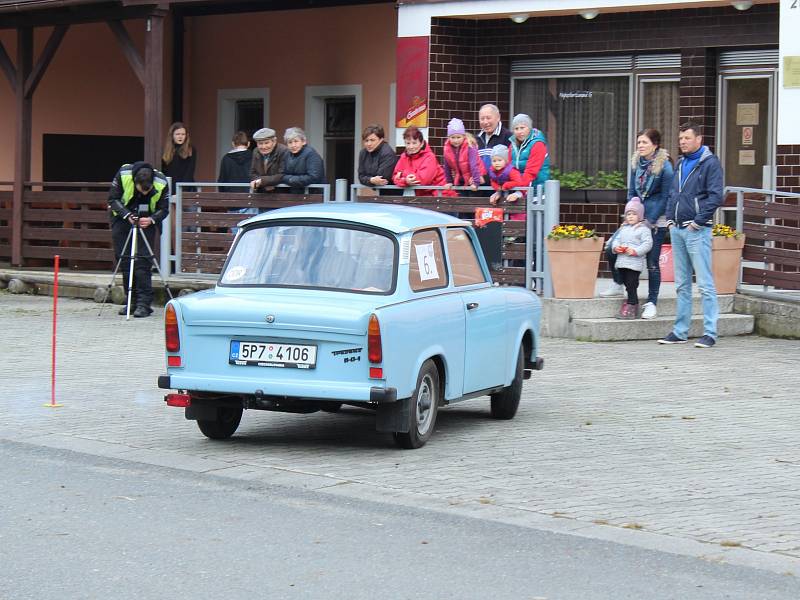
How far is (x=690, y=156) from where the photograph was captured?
15227mm

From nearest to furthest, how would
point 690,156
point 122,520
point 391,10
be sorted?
point 122,520 < point 690,156 < point 391,10

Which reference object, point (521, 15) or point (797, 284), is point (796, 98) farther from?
point (521, 15)

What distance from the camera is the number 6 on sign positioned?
10.1 metres

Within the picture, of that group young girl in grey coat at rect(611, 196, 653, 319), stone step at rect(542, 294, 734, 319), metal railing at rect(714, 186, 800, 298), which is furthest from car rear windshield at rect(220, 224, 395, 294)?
metal railing at rect(714, 186, 800, 298)

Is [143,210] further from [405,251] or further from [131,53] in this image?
[405,251]

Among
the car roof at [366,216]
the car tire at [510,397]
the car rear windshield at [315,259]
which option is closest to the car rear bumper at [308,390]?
the car rear windshield at [315,259]

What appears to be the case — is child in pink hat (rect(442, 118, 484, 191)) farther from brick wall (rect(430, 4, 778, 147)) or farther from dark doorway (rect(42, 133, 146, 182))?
dark doorway (rect(42, 133, 146, 182))

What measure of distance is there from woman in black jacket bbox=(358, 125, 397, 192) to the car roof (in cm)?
670

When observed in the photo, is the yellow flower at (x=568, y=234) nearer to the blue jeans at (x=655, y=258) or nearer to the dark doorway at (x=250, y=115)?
the blue jeans at (x=655, y=258)

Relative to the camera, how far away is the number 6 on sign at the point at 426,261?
10141 millimetres

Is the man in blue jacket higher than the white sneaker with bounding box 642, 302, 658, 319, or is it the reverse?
the man in blue jacket

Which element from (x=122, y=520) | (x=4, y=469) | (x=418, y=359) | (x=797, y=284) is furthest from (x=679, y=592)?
(x=797, y=284)

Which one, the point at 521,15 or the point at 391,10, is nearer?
the point at 521,15

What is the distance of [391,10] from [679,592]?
18.2 m
